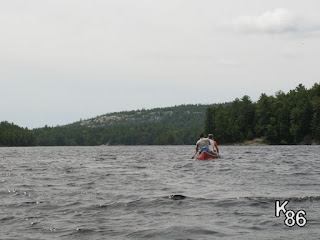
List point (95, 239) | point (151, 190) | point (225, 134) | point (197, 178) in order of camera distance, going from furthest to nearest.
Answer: point (225, 134)
point (197, 178)
point (151, 190)
point (95, 239)

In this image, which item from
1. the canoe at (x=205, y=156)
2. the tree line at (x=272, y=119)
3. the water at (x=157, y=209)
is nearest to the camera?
the water at (x=157, y=209)

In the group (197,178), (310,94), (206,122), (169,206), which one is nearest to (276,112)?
(310,94)

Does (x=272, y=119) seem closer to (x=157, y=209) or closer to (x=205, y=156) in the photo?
(x=205, y=156)

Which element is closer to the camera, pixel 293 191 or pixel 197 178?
pixel 293 191

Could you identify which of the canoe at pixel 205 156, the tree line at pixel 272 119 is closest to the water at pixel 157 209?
the canoe at pixel 205 156

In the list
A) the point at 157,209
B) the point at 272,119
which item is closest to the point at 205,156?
the point at 157,209

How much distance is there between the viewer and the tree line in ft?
435

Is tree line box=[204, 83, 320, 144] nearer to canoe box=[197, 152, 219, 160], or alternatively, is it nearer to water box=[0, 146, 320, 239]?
canoe box=[197, 152, 219, 160]

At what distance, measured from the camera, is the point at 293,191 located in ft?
56.3

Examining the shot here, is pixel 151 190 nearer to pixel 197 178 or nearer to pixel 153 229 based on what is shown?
pixel 197 178

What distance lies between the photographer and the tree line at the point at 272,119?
132500 mm

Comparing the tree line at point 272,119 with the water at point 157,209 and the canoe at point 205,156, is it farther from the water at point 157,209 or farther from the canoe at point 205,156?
the water at point 157,209

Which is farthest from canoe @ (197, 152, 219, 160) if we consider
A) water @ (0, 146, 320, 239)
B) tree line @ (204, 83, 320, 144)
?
tree line @ (204, 83, 320, 144)

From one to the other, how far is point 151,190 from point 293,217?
7.38m
